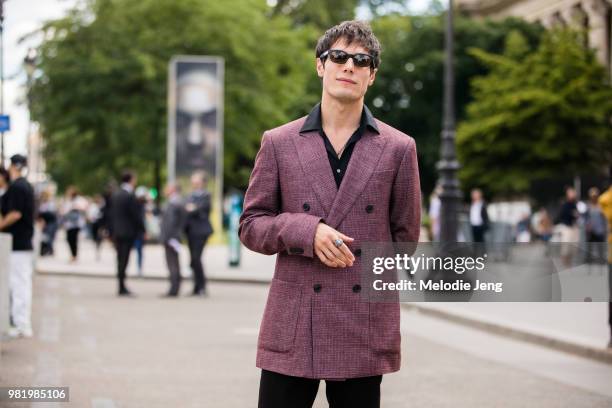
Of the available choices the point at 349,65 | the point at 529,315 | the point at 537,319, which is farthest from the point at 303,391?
the point at 529,315

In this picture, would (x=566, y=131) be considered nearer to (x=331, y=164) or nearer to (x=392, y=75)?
(x=392, y=75)

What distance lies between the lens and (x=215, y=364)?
10594 mm

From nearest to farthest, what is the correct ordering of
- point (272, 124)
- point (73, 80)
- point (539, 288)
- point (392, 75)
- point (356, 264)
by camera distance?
point (356, 264) < point (539, 288) < point (73, 80) < point (272, 124) < point (392, 75)

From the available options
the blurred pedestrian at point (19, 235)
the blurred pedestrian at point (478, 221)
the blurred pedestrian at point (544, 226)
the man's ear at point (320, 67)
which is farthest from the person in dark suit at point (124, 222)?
the blurred pedestrian at point (544, 226)

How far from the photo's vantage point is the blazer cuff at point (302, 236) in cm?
379

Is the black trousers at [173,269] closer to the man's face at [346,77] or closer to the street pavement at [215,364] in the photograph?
the street pavement at [215,364]

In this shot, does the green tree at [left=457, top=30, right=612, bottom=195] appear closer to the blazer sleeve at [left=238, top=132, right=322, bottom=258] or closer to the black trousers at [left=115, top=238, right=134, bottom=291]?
the black trousers at [left=115, top=238, right=134, bottom=291]

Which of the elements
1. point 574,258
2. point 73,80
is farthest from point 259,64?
point 574,258

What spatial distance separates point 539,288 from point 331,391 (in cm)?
87

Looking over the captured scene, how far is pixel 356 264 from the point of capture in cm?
387

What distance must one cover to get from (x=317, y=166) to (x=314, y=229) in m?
0.27

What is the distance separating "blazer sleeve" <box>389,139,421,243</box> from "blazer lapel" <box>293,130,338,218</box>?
0.22 meters

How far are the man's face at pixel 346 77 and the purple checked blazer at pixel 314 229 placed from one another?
0.14 metres

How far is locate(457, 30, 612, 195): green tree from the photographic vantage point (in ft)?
150
